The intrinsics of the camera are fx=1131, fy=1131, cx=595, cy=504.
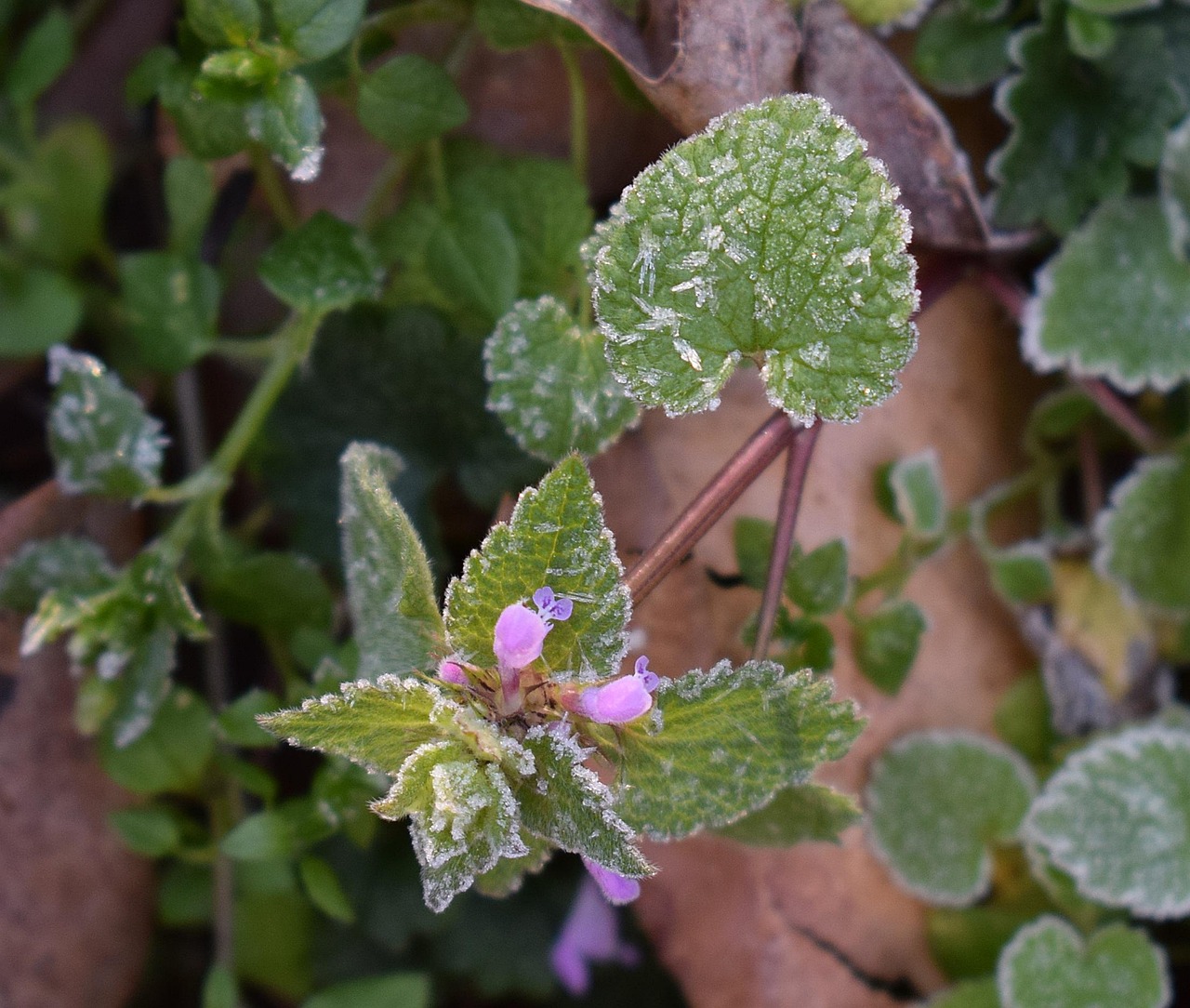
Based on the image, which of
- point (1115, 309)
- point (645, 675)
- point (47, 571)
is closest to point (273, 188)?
point (47, 571)

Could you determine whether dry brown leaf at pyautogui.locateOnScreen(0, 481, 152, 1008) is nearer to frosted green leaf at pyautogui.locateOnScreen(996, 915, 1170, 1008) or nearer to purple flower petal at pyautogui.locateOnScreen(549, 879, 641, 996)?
purple flower petal at pyautogui.locateOnScreen(549, 879, 641, 996)

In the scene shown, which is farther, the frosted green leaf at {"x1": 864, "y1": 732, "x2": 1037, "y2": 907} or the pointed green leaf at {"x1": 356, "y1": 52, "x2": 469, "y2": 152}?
the frosted green leaf at {"x1": 864, "y1": 732, "x2": 1037, "y2": 907}

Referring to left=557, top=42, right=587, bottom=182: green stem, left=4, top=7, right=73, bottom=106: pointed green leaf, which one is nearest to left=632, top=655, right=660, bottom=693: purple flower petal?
left=557, top=42, right=587, bottom=182: green stem

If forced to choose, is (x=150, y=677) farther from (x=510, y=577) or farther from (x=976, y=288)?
(x=976, y=288)

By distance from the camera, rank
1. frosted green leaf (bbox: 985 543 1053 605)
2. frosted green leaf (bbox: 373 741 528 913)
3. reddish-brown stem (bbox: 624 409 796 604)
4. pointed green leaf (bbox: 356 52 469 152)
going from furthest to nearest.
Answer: frosted green leaf (bbox: 985 543 1053 605) → pointed green leaf (bbox: 356 52 469 152) → reddish-brown stem (bbox: 624 409 796 604) → frosted green leaf (bbox: 373 741 528 913)

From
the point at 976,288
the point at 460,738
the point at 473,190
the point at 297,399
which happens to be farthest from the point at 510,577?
the point at 976,288

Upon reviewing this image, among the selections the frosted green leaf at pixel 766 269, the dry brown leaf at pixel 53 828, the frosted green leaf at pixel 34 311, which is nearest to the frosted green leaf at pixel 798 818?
the frosted green leaf at pixel 766 269

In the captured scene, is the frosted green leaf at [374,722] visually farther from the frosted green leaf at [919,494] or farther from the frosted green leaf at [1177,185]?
the frosted green leaf at [1177,185]

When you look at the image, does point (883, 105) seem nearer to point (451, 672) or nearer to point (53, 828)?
point (451, 672)
